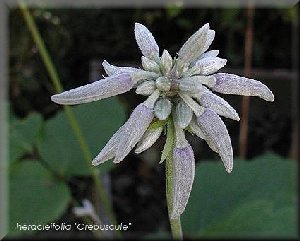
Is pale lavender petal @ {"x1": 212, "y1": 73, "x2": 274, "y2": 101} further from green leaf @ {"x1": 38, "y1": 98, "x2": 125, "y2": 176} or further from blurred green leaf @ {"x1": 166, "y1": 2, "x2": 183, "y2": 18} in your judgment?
blurred green leaf @ {"x1": 166, "y1": 2, "x2": 183, "y2": 18}

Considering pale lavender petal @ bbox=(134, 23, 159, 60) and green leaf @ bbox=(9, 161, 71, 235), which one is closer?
pale lavender petal @ bbox=(134, 23, 159, 60)

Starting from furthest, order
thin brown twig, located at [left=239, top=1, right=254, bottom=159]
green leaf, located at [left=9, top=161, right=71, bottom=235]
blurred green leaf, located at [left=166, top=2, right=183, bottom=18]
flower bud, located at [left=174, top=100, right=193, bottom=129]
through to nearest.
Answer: blurred green leaf, located at [left=166, top=2, right=183, bottom=18] → thin brown twig, located at [left=239, top=1, right=254, bottom=159] → green leaf, located at [left=9, top=161, right=71, bottom=235] → flower bud, located at [left=174, top=100, right=193, bottom=129]

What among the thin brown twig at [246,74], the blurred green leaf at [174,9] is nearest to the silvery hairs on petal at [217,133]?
the thin brown twig at [246,74]

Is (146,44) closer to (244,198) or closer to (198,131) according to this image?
(198,131)

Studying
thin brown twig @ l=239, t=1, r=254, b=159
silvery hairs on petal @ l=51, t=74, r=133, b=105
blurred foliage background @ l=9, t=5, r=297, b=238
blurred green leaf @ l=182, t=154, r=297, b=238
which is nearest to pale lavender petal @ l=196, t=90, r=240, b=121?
silvery hairs on petal @ l=51, t=74, r=133, b=105

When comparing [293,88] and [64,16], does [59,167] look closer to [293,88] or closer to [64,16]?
[64,16]

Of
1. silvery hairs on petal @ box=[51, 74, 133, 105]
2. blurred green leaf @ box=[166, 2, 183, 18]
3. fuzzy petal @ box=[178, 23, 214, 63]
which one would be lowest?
silvery hairs on petal @ box=[51, 74, 133, 105]

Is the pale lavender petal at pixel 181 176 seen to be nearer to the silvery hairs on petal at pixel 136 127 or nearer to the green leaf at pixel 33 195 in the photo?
the silvery hairs on petal at pixel 136 127
